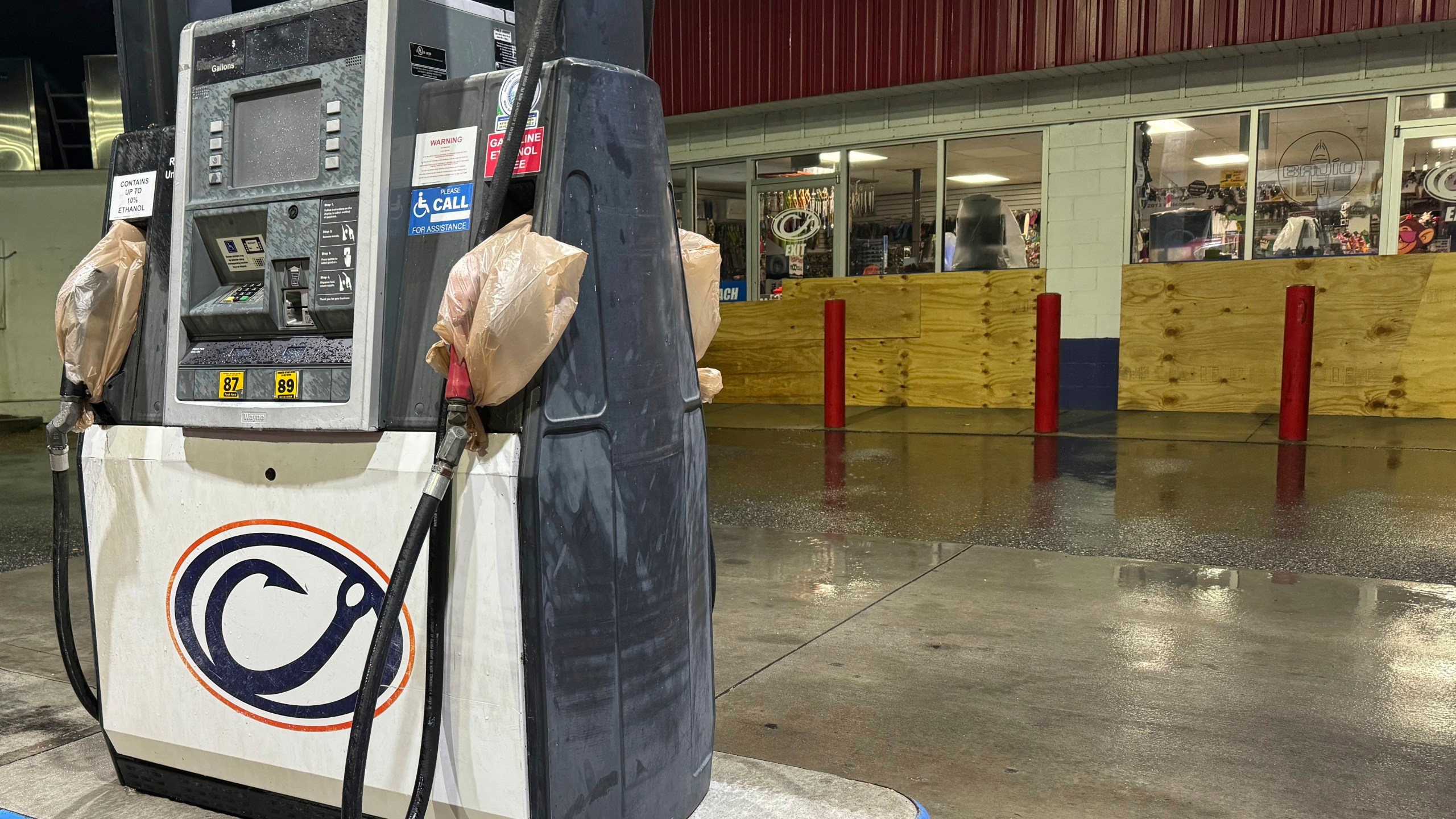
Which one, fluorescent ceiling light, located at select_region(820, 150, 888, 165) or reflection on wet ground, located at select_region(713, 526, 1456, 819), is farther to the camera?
fluorescent ceiling light, located at select_region(820, 150, 888, 165)

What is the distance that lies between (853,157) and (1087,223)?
2802 millimetres

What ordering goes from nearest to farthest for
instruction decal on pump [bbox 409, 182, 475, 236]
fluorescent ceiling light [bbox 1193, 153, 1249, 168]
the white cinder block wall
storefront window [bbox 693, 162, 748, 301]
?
1. instruction decal on pump [bbox 409, 182, 475, 236]
2. fluorescent ceiling light [bbox 1193, 153, 1249, 168]
3. the white cinder block wall
4. storefront window [bbox 693, 162, 748, 301]

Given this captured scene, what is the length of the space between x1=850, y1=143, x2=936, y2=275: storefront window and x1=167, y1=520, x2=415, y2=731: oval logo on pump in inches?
415

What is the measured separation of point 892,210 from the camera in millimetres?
12406

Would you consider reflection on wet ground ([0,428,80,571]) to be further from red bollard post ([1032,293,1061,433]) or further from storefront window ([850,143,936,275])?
storefront window ([850,143,936,275])

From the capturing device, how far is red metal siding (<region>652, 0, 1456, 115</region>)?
9781mm

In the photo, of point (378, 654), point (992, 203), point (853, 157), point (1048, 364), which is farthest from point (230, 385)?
point (853, 157)

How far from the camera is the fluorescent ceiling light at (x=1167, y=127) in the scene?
10.8 meters

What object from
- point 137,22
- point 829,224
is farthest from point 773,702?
point 829,224

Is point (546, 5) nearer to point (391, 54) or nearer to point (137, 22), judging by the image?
point (391, 54)

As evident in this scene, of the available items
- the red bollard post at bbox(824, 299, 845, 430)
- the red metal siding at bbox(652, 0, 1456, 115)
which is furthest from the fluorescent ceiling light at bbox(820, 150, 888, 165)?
the red bollard post at bbox(824, 299, 845, 430)

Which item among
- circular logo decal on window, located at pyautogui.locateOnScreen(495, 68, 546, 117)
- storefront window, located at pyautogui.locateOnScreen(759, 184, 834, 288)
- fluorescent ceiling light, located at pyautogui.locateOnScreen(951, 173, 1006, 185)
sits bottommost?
circular logo decal on window, located at pyautogui.locateOnScreen(495, 68, 546, 117)

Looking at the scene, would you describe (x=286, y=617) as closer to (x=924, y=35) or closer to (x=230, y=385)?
(x=230, y=385)

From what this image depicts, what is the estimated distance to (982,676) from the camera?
3438mm
